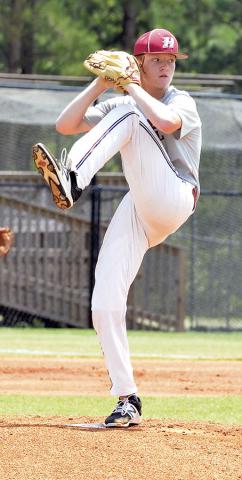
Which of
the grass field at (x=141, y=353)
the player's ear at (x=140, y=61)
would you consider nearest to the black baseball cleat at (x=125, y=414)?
the grass field at (x=141, y=353)

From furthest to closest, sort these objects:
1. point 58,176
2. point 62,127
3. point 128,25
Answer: point 128,25 < point 62,127 < point 58,176

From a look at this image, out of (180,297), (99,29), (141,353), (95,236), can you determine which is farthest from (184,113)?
(99,29)

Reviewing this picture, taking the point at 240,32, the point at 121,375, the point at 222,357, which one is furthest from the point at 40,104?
the point at 240,32

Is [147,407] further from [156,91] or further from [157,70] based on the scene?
[157,70]

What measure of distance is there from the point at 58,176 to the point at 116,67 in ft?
2.31

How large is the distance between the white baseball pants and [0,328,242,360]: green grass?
6.19 metres

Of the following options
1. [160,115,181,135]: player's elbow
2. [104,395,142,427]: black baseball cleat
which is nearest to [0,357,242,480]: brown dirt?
[104,395,142,427]: black baseball cleat

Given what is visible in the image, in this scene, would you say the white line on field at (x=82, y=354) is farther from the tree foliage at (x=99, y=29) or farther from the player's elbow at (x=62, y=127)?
the tree foliage at (x=99, y=29)

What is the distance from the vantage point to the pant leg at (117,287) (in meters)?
6.33

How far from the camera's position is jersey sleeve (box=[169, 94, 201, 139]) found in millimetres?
6270

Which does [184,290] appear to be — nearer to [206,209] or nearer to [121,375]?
[206,209]

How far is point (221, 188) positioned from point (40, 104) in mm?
3029

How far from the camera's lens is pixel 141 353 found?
42.8 ft

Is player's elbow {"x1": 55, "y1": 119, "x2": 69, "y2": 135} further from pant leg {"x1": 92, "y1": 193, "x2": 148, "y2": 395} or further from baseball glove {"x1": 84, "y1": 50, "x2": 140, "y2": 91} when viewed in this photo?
pant leg {"x1": 92, "y1": 193, "x2": 148, "y2": 395}
